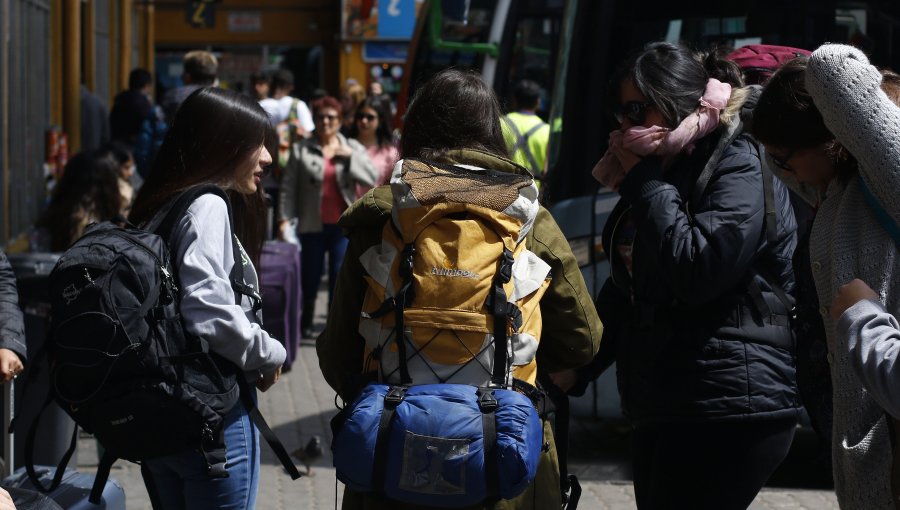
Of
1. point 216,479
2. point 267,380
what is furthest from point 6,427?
point 216,479

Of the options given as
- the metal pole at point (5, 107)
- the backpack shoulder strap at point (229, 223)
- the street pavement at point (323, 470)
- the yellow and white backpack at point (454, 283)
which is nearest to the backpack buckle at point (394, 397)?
the yellow and white backpack at point (454, 283)

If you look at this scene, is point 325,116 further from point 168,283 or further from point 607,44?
point 168,283

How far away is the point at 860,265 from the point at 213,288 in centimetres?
158

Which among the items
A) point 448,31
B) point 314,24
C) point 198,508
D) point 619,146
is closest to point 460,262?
point 619,146

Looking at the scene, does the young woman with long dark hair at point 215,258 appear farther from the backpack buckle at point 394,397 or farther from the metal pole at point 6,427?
the metal pole at point 6,427

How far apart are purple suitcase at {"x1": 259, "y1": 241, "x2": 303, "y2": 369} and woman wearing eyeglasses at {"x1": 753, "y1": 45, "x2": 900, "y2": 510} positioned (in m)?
5.91

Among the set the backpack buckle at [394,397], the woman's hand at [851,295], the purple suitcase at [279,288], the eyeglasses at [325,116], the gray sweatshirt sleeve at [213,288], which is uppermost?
the woman's hand at [851,295]

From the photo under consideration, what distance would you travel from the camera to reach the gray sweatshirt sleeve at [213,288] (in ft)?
11.1

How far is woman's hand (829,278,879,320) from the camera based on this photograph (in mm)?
2564

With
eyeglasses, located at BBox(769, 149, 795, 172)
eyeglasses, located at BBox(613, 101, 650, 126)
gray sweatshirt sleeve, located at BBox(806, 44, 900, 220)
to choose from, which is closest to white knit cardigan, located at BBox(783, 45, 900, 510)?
gray sweatshirt sleeve, located at BBox(806, 44, 900, 220)

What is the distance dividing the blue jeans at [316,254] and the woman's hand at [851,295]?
7.95 metres

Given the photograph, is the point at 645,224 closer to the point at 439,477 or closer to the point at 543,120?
the point at 439,477

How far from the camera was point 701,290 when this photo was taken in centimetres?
342

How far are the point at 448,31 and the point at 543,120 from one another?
0.95 metres
